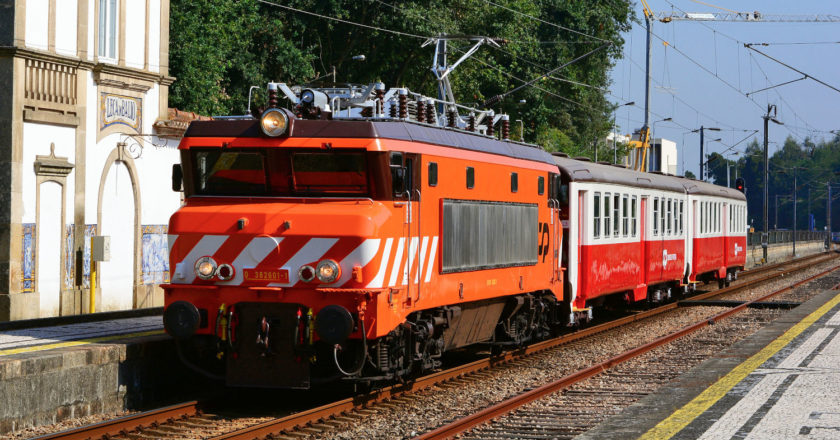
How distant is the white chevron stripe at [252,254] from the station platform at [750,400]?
161 inches

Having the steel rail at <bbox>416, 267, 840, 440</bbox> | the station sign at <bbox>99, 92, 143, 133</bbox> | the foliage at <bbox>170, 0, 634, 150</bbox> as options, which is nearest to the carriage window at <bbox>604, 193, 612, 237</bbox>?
the steel rail at <bbox>416, 267, 840, 440</bbox>

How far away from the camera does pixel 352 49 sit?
153 ft

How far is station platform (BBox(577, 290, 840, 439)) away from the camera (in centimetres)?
1055

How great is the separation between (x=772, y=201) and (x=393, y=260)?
177 m

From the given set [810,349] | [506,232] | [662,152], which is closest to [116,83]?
[506,232]

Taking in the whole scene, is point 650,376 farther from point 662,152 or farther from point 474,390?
point 662,152

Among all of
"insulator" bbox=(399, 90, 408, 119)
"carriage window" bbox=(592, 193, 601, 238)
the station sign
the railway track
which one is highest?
the station sign

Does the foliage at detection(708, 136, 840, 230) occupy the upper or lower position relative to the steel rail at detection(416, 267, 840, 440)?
upper

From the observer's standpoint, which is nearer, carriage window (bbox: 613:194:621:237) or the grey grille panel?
the grey grille panel

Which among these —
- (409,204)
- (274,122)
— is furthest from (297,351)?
(274,122)

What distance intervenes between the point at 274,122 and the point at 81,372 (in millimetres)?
3532

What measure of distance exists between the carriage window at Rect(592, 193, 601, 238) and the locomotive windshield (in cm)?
993

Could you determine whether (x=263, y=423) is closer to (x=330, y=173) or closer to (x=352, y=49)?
(x=330, y=173)

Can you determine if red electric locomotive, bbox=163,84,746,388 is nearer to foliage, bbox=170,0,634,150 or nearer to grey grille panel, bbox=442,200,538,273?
grey grille panel, bbox=442,200,538,273
